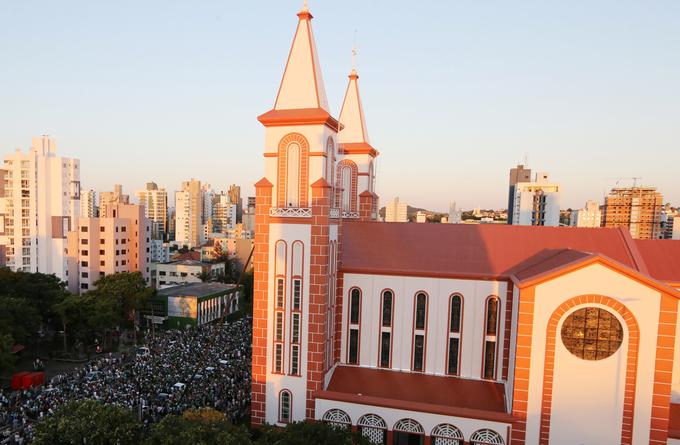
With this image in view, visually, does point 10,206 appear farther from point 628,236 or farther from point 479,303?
point 628,236

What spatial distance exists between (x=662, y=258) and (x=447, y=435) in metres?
14.9

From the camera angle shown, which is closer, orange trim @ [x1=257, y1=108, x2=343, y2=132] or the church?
the church

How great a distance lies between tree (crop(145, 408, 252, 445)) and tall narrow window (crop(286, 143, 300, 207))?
416 inches

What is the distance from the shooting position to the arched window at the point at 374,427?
20250mm

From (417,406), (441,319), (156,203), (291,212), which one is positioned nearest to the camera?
(417,406)

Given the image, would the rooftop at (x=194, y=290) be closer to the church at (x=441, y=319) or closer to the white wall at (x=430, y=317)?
the church at (x=441, y=319)

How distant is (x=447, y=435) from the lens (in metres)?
19.4

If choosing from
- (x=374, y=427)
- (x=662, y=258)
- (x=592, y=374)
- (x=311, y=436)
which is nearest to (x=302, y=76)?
(x=311, y=436)

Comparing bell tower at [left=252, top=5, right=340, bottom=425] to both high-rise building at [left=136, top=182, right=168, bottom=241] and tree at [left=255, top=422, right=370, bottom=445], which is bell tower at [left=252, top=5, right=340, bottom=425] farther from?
high-rise building at [left=136, top=182, right=168, bottom=241]

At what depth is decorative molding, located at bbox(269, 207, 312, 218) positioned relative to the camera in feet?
70.2

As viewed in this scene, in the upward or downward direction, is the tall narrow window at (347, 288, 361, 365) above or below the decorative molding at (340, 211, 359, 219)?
below

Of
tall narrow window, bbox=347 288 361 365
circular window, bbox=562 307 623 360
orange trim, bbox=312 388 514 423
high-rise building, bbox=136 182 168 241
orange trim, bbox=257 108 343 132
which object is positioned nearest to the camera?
circular window, bbox=562 307 623 360

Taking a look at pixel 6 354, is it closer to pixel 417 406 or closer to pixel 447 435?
pixel 417 406

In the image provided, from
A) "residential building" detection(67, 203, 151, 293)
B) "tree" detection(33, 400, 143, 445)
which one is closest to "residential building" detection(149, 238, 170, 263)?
"residential building" detection(67, 203, 151, 293)
